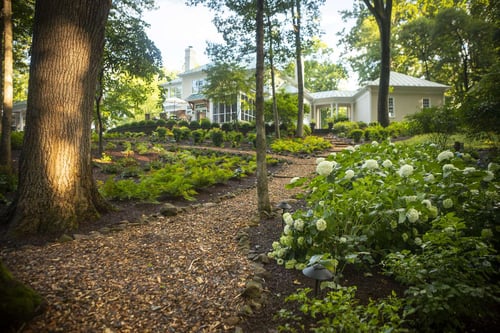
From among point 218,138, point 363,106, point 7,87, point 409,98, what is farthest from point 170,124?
point 409,98

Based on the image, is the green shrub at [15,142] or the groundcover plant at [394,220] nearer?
the groundcover plant at [394,220]

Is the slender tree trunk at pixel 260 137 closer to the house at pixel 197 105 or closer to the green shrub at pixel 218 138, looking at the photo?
the green shrub at pixel 218 138

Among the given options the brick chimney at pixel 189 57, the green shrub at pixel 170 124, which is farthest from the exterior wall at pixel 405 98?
the brick chimney at pixel 189 57

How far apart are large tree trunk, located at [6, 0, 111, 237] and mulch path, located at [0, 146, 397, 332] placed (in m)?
0.44

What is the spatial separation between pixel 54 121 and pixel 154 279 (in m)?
2.51

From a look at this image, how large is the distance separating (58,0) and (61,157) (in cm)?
200

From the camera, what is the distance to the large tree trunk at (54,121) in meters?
3.41

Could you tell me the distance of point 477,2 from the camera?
1544 cm

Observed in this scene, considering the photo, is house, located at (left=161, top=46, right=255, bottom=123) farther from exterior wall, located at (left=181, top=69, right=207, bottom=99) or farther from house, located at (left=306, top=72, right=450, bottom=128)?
house, located at (left=306, top=72, right=450, bottom=128)

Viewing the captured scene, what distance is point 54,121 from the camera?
351 cm

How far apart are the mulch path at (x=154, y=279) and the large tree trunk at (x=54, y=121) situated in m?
0.44

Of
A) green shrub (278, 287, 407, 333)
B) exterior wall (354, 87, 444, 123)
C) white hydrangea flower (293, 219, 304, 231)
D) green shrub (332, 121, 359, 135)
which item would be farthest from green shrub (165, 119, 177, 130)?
green shrub (278, 287, 407, 333)

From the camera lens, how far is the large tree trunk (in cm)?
341

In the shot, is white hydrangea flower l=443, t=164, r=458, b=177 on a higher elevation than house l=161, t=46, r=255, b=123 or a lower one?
lower
